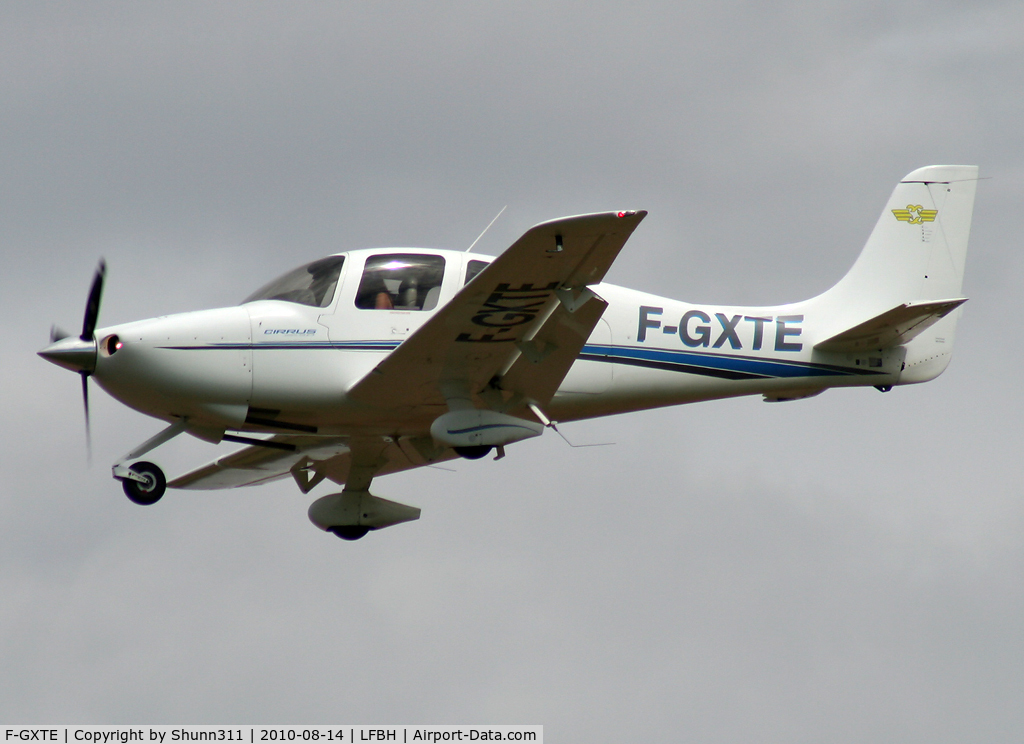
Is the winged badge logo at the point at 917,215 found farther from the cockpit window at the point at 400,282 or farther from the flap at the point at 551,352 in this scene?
the cockpit window at the point at 400,282

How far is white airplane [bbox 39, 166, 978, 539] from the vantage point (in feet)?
40.0

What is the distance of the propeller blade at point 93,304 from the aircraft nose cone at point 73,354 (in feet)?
0.29

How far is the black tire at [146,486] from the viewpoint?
12555mm

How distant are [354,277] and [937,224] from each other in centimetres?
733

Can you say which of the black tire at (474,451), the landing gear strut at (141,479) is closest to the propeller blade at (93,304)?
the landing gear strut at (141,479)

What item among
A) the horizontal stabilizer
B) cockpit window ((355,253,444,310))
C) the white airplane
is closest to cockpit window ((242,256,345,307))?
the white airplane

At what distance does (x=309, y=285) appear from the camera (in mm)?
13109

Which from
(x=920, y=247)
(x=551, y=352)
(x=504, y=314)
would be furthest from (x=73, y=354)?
(x=920, y=247)

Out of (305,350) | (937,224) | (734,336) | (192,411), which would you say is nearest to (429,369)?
(305,350)

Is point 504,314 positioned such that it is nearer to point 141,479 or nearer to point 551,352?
point 551,352

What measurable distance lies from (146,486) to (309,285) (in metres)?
2.39

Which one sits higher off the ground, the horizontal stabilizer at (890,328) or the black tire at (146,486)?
the horizontal stabilizer at (890,328)

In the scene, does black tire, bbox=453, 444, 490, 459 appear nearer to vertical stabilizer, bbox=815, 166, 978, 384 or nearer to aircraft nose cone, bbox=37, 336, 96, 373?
aircraft nose cone, bbox=37, 336, 96, 373

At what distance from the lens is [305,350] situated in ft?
42.0
